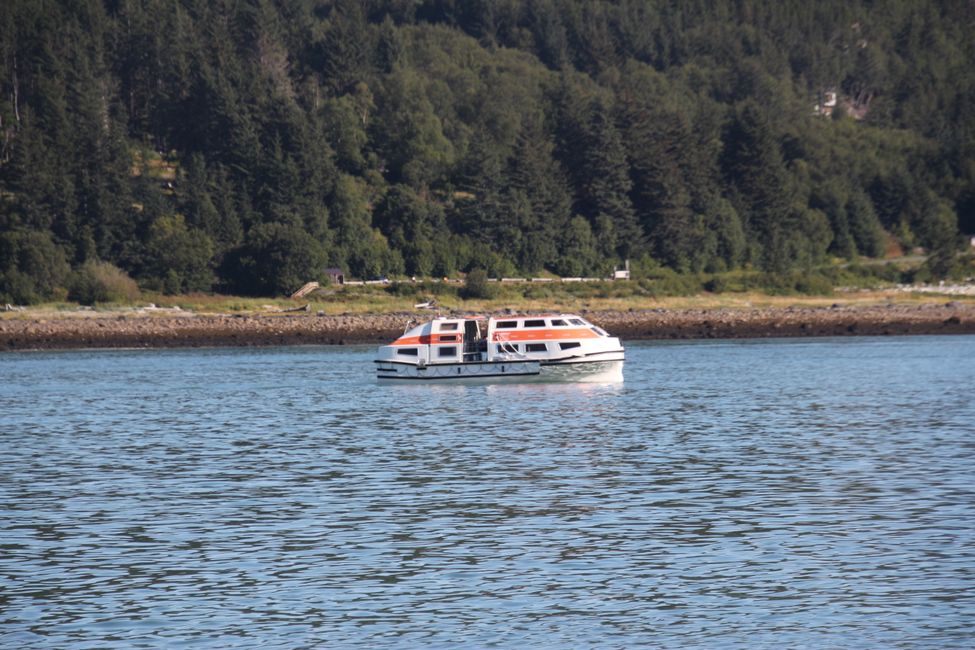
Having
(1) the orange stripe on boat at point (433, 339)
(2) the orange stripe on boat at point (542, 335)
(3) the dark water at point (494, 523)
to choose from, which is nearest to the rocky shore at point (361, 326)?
(1) the orange stripe on boat at point (433, 339)

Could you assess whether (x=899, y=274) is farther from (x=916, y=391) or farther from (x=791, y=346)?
(x=916, y=391)

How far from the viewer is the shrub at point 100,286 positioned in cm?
12188

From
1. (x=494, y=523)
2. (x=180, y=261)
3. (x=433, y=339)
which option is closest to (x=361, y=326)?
(x=180, y=261)

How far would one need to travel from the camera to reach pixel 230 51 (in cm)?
18825

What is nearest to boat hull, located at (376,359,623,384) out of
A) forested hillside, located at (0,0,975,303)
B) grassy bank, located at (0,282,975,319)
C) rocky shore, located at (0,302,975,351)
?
rocky shore, located at (0,302,975,351)

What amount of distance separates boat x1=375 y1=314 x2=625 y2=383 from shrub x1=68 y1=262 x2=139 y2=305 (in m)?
62.3

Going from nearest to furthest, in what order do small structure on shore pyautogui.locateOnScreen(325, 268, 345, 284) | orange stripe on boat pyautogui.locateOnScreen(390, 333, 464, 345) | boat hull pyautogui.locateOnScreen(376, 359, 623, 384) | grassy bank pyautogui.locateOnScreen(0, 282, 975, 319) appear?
1. boat hull pyautogui.locateOnScreen(376, 359, 623, 384)
2. orange stripe on boat pyautogui.locateOnScreen(390, 333, 464, 345)
3. grassy bank pyautogui.locateOnScreen(0, 282, 975, 319)
4. small structure on shore pyautogui.locateOnScreen(325, 268, 345, 284)

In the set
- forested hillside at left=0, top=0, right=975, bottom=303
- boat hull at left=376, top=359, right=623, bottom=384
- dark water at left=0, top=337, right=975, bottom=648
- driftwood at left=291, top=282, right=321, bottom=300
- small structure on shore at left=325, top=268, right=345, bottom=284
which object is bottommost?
dark water at left=0, top=337, right=975, bottom=648

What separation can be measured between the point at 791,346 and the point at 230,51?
116m

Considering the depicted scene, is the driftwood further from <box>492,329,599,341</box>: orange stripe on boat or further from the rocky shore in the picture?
<box>492,329,599,341</box>: orange stripe on boat

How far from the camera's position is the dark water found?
1959 cm

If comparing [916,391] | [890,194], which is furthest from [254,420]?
[890,194]

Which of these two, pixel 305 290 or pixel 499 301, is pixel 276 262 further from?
pixel 499 301

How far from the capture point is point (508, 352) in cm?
6444
